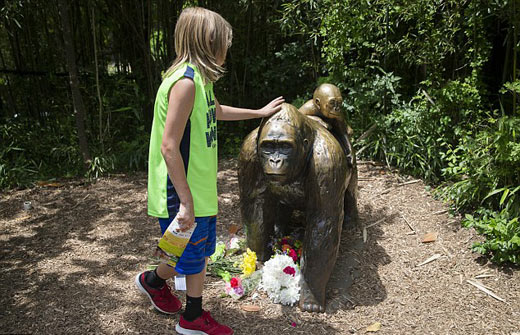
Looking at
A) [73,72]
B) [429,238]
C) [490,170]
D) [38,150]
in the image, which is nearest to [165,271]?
[429,238]

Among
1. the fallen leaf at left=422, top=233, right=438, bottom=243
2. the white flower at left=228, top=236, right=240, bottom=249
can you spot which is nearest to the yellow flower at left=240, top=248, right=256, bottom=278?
the white flower at left=228, top=236, right=240, bottom=249

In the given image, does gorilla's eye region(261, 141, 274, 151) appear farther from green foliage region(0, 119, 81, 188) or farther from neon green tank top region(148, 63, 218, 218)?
green foliage region(0, 119, 81, 188)

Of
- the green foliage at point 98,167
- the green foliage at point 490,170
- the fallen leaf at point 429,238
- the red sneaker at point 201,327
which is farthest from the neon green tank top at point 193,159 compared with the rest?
the green foliage at point 98,167

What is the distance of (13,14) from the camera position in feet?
17.1

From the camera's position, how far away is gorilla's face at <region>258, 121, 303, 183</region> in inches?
91.7

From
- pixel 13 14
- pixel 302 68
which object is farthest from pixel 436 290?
pixel 13 14

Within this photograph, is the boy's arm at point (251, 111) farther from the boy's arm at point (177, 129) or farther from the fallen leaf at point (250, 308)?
the fallen leaf at point (250, 308)

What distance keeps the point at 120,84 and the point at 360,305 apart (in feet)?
15.2

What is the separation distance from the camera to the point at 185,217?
199 centimetres

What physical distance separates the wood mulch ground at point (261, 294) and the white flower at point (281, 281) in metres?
0.06

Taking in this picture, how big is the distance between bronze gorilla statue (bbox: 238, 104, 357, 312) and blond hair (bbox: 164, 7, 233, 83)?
53cm

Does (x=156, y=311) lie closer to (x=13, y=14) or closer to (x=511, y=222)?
(x=511, y=222)

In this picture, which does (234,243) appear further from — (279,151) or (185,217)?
(185,217)

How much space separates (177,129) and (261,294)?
1401mm
